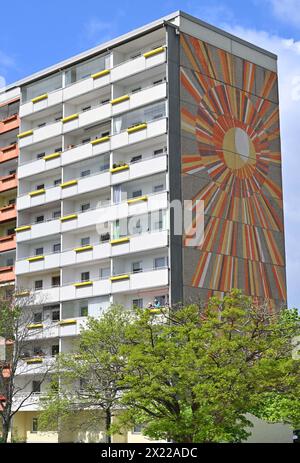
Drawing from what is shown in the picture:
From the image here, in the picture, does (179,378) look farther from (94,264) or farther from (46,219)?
(46,219)

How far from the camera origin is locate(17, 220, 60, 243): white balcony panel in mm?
69250

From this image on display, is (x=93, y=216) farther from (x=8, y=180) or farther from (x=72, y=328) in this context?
(x=8, y=180)

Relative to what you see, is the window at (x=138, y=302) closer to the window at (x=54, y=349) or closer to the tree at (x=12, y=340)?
the tree at (x=12, y=340)

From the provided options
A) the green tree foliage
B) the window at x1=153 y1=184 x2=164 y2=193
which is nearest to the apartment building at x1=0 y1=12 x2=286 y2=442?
the window at x1=153 y1=184 x2=164 y2=193

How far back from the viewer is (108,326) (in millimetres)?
53531

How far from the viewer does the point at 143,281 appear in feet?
201

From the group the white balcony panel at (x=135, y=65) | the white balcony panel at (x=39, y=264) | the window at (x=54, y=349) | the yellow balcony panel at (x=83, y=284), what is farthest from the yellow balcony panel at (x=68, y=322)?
the white balcony panel at (x=135, y=65)

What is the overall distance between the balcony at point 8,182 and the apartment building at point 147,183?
183 centimetres

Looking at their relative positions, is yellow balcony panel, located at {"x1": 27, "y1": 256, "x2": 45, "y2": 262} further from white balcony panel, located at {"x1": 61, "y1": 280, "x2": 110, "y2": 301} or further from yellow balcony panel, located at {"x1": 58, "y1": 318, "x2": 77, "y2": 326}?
yellow balcony panel, located at {"x1": 58, "y1": 318, "x2": 77, "y2": 326}

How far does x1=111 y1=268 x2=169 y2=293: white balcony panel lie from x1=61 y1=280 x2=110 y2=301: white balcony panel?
92 centimetres

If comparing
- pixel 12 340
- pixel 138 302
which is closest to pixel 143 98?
pixel 138 302

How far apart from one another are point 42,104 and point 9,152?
631 cm

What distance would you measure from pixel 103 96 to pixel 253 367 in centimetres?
3673

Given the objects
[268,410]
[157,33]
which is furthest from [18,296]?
[268,410]
